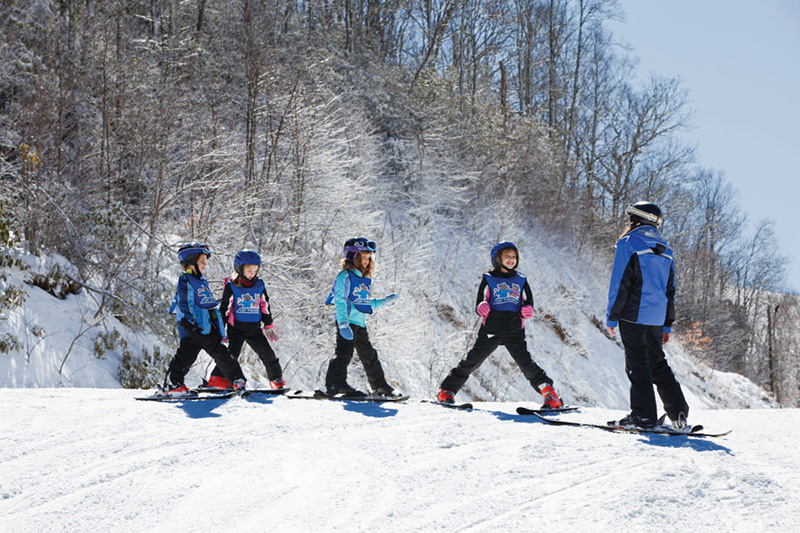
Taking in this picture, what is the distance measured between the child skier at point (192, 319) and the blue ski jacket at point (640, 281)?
4.16 m

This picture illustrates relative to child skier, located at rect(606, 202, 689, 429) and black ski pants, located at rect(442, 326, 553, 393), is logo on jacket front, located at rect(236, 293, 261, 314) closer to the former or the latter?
black ski pants, located at rect(442, 326, 553, 393)

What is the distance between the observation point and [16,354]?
8.33 meters

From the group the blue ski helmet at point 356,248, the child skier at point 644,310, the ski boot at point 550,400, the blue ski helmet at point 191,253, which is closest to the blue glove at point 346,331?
the blue ski helmet at point 356,248

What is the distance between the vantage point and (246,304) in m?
7.44

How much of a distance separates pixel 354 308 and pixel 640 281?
9.78ft

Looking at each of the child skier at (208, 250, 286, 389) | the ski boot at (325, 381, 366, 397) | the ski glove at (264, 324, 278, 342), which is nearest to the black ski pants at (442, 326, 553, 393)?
the ski boot at (325, 381, 366, 397)

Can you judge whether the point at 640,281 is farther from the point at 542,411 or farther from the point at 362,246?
the point at 362,246

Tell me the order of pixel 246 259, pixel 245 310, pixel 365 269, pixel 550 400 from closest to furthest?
pixel 550 400, pixel 365 269, pixel 246 259, pixel 245 310

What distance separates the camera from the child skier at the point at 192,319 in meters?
7.11

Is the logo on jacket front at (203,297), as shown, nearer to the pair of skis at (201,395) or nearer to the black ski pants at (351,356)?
the pair of skis at (201,395)

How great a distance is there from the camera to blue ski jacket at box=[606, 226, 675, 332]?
5.68 meters

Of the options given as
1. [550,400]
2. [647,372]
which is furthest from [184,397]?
[647,372]

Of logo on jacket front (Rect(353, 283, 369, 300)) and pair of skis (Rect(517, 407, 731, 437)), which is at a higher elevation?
logo on jacket front (Rect(353, 283, 369, 300))

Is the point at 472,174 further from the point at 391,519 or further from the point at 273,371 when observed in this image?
the point at 391,519
